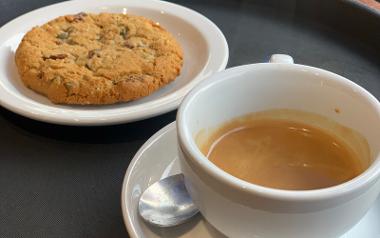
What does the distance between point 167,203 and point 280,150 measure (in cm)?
15

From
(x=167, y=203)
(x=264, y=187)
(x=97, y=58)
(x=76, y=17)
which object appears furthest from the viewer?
(x=76, y=17)

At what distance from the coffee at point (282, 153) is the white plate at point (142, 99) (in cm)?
19

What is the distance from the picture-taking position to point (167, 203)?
623 mm

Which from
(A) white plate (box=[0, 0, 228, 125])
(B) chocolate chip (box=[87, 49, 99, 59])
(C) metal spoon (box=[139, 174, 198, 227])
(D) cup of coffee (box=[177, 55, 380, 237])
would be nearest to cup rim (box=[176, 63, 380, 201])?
(D) cup of coffee (box=[177, 55, 380, 237])

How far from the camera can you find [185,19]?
1107 mm

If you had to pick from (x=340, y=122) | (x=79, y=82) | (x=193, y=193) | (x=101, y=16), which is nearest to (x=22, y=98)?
(x=79, y=82)

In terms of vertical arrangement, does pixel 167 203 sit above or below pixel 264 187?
below

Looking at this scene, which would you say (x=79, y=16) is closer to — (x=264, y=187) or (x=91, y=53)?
(x=91, y=53)

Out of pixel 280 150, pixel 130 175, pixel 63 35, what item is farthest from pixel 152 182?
pixel 63 35

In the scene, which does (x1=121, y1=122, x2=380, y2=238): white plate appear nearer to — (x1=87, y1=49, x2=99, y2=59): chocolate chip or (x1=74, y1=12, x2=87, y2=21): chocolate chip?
(x1=87, y1=49, x2=99, y2=59): chocolate chip

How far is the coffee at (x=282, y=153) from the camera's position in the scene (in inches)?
23.1

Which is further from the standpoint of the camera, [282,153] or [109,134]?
[109,134]

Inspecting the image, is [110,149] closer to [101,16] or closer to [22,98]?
[22,98]

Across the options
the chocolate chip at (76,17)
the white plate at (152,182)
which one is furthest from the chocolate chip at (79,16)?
the white plate at (152,182)
